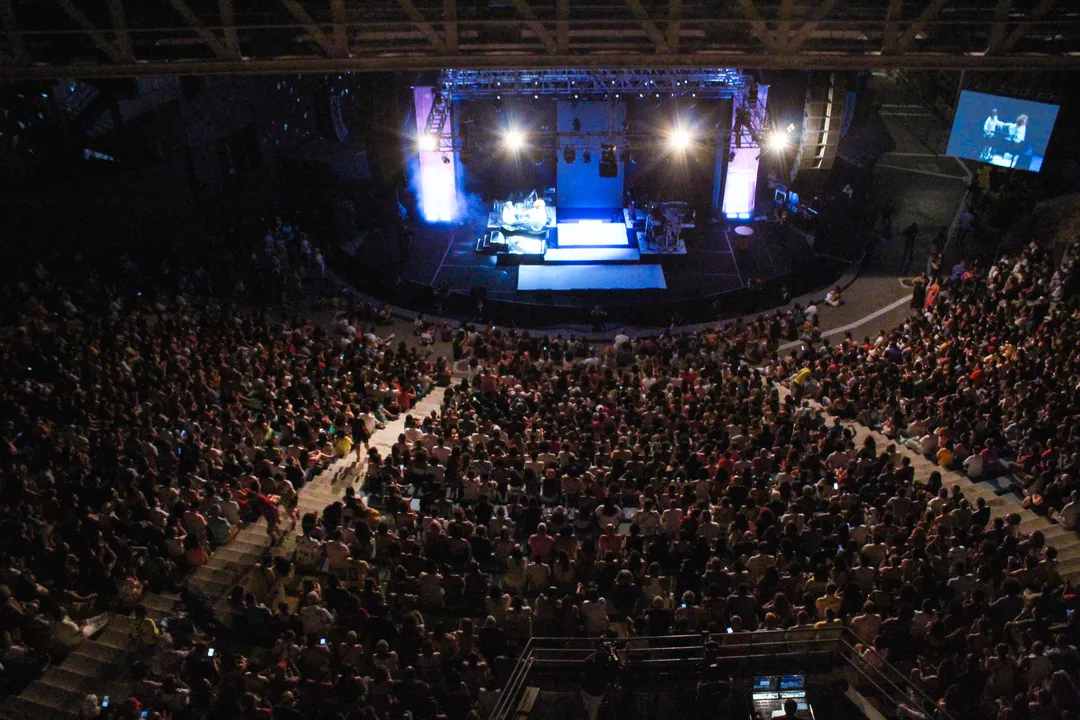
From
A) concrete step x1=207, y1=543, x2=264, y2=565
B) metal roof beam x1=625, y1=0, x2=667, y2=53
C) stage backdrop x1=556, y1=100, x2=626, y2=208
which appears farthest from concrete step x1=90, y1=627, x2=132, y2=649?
stage backdrop x1=556, y1=100, x2=626, y2=208

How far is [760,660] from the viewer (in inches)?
348

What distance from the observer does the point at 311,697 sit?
9.32 meters

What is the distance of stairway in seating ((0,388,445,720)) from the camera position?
1005 centimetres

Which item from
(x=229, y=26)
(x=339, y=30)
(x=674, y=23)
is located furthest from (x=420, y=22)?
(x=674, y=23)

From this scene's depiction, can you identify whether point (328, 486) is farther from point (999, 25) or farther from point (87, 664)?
point (999, 25)

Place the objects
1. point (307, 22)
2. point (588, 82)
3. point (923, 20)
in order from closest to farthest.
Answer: point (923, 20)
point (307, 22)
point (588, 82)

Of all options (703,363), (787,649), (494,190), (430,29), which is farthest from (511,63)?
(494,190)

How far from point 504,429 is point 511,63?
652cm

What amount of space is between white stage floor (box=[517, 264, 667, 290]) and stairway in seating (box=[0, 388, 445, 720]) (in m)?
13.9

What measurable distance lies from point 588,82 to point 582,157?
13.1 feet

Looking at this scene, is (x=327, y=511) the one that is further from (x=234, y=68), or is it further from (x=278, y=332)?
(x=278, y=332)

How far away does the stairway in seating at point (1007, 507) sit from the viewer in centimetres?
1210

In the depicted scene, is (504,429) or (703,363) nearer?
(504,429)

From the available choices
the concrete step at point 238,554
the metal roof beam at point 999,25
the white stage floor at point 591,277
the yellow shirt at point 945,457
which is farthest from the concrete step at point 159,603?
the white stage floor at point 591,277
